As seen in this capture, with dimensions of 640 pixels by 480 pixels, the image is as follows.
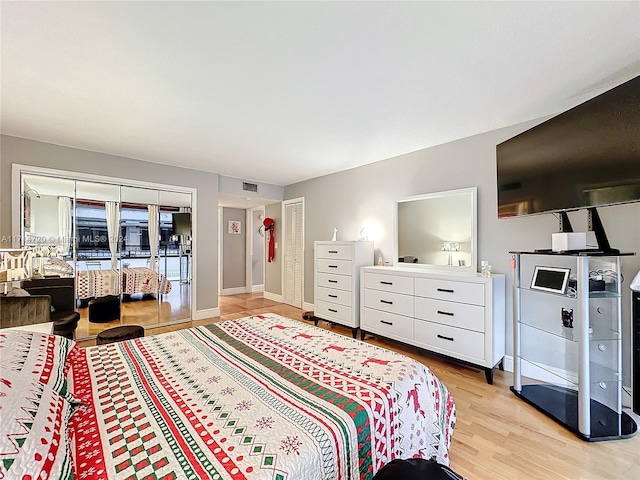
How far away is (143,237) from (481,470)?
176 inches

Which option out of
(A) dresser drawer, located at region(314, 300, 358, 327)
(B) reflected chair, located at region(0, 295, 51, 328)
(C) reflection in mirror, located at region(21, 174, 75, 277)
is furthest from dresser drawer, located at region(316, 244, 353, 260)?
(C) reflection in mirror, located at region(21, 174, 75, 277)

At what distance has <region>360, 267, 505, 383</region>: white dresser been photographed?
263 centimetres

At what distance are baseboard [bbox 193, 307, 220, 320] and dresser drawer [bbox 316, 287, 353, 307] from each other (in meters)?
1.81

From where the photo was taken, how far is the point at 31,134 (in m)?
3.16

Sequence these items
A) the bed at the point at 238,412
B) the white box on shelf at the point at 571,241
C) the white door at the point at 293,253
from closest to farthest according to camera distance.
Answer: the bed at the point at 238,412 < the white box on shelf at the point at 571,241 < the white door at the point at 293,253

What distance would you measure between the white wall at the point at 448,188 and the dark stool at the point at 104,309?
2935 mm

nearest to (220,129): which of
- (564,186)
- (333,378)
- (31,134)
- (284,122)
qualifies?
(284,122)

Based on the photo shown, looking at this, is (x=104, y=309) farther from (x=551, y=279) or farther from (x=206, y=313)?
(x=551, y=279)

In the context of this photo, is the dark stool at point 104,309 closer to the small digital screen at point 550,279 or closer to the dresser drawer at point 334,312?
the dresser drawer at point 334,312

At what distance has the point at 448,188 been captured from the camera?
11.0ft

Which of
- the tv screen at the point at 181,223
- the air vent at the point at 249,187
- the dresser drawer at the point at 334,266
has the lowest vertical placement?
the dresser drawer at the point at 334,266

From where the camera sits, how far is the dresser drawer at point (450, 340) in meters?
2.66

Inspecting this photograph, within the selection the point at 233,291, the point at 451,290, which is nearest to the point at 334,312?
the point at 451,290

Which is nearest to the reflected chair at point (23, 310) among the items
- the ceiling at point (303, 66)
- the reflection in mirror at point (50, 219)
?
the reflection in mirror at point (50, 219)
